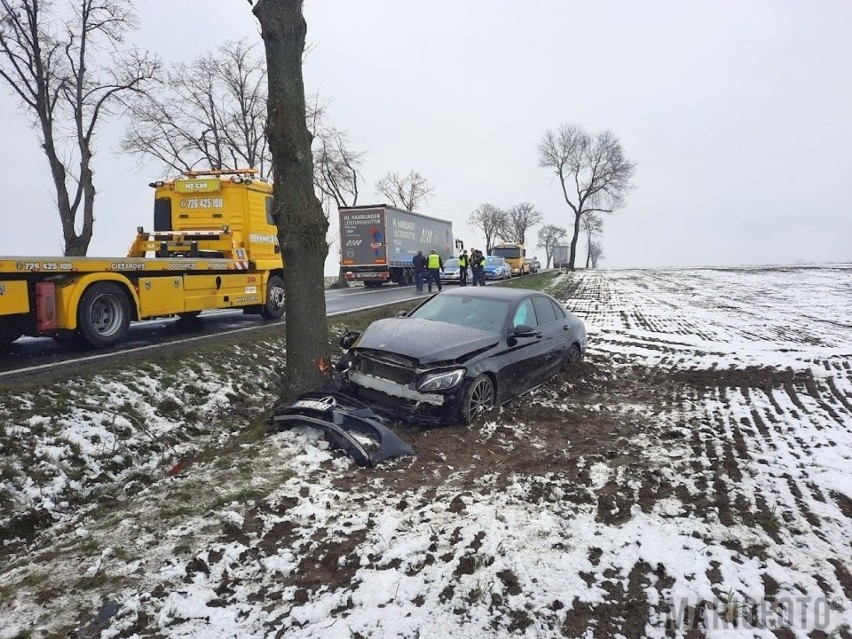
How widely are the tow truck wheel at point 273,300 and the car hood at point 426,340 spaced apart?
222 inches

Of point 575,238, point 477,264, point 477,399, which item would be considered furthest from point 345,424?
point 575,238

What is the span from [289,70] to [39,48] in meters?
20.9

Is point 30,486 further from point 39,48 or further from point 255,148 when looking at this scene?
point 255,148

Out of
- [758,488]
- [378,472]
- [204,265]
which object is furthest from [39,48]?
[758,488]

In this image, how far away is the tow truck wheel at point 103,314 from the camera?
731cm

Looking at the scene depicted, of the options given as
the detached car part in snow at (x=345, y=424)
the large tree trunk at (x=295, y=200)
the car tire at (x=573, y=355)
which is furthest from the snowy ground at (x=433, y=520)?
the car tire at (x=573, y=355)

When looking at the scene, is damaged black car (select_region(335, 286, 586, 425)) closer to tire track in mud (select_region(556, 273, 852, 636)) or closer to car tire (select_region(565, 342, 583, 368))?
car tire (select_region(565, 342, 583, 368))

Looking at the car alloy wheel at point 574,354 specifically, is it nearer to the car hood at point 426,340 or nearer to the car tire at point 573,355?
the car tire at point 573,355

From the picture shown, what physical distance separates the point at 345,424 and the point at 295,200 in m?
2.63

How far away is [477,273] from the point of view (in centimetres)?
2338

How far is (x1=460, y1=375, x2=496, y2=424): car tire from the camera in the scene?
5492 millimetres

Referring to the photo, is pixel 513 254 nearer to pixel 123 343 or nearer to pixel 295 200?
pixel 123 343

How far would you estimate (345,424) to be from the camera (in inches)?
192

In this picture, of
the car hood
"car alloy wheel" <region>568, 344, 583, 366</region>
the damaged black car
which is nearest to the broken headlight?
the damaged black car
